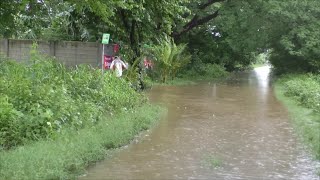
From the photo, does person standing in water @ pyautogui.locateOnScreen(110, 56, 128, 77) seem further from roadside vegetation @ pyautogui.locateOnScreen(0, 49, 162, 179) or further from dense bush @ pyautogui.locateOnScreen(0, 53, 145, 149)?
roadside vegetation @ pyautogui.locateOnScreen(0, 49, 162, 179)

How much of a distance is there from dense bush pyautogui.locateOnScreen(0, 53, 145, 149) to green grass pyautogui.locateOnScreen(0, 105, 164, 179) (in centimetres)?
35

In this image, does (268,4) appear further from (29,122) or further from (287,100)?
(29,122)

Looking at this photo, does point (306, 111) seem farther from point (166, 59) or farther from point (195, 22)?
point (195, 22)

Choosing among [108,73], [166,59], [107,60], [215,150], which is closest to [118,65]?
[107,60]

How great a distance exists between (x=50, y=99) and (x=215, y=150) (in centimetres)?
336

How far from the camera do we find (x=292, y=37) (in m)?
25.3

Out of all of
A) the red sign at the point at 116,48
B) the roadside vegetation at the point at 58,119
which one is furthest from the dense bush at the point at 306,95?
Result: the red sign at the point at 116,48

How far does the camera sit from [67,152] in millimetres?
7219

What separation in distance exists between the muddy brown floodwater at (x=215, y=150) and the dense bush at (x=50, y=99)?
1.32 meters

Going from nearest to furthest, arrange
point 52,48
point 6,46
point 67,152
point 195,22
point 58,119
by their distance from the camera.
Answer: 1. point 67,152
2. point 58,119
3. point 52,48
4. point 6,46
5. point 195,22

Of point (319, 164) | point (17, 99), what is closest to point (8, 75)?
point (17, 99)

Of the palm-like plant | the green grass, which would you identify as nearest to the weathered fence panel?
the palm-like plant

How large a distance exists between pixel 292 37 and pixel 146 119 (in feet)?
54.0

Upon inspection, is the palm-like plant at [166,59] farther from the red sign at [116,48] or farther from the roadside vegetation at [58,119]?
the roadside vegetation at [58,119]
